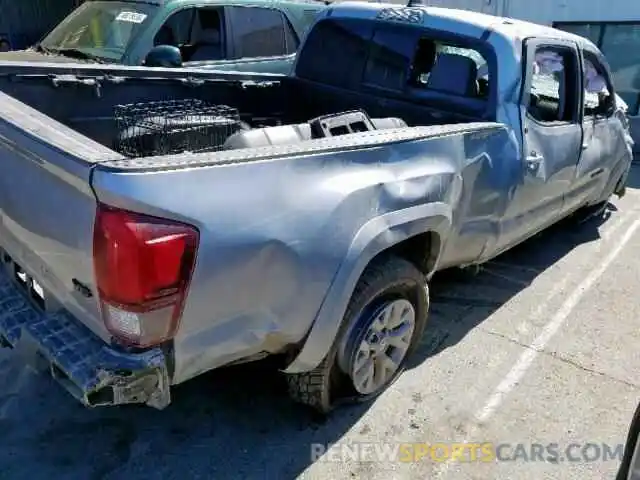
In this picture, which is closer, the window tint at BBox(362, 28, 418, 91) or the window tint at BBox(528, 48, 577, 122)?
the window tint at BBox(362, 28, 418, 91)

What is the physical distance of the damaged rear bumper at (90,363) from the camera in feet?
6.33

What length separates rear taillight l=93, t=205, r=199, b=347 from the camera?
1818mm

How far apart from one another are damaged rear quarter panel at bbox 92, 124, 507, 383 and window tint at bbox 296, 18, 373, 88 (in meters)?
1.70

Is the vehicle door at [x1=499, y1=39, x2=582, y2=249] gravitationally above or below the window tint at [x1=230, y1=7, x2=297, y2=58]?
below

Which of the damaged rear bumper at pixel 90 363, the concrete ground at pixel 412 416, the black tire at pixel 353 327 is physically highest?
the damaged rear bumper at pixel 90 363

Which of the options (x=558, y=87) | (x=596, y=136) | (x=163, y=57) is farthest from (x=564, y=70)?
(x=163, y=57)

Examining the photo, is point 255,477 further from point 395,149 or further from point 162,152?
point 162,152

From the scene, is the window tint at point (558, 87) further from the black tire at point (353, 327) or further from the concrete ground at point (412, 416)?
the black tire at point (353, 327)

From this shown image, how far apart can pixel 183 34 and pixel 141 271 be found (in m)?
4.81

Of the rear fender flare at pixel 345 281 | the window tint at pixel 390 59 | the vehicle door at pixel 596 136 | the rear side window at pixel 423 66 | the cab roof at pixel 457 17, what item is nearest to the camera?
the rear fender flare at pixel 345 281

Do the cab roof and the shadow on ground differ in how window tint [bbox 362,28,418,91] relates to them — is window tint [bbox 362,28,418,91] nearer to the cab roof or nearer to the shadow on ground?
the cab roof

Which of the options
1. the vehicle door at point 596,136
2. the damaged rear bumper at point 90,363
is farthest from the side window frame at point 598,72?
the damaged rear bumper at point 90,363

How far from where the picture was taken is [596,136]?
15.1 ft

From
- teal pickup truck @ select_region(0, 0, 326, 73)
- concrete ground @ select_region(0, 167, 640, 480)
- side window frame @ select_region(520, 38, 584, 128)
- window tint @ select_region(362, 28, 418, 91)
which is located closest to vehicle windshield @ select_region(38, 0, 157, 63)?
teal pickup truck @ select_region(0, 0, 326, 73)
